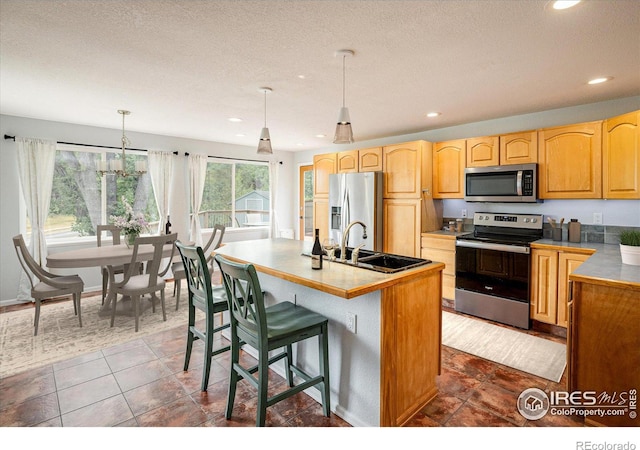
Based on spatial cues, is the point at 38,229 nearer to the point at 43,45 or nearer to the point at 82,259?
the point at 82,259

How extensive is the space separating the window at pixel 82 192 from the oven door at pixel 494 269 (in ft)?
16.2

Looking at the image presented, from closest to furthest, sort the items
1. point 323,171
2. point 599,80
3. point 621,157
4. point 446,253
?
point 599,80
point 621,157
point 446,253
point 323,171

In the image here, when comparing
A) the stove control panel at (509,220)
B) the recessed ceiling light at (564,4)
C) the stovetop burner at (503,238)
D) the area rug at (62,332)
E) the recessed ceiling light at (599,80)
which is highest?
the recessed ceiling light at (599,80)

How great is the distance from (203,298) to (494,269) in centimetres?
306

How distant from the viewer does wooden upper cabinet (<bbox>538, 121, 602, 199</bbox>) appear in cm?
333

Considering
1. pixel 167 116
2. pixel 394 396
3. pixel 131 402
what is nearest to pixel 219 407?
pixel 131 402

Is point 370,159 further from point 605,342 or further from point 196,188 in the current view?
point 605,342

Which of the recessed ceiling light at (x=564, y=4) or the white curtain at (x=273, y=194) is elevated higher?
the recessed ceiling light at (x=564, y=4)

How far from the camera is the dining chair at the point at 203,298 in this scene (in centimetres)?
237

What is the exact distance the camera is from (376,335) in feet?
6.37

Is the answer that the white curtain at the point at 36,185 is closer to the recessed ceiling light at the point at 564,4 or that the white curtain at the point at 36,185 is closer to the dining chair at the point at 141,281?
the dining chair at the point at 141,281

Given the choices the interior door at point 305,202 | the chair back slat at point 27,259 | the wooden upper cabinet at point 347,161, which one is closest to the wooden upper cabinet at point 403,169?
the wooden upper cabinet at point 347,161

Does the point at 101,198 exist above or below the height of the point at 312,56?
below

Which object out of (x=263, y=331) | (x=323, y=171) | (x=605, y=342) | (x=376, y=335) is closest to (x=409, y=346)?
(x=376, y=335)
